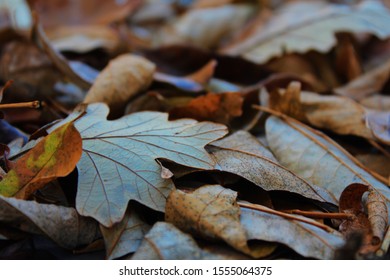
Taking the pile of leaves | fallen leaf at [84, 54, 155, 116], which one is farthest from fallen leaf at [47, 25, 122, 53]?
fallen leaf at [84, 54, 155, 116]

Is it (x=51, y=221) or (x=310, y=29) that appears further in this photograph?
(x=310, y=29)

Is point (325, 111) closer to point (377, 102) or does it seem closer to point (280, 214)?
point (377, 102)

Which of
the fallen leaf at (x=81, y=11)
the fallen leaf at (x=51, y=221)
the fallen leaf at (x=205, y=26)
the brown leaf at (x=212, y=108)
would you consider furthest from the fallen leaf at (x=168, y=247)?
the fallen leaf at (x=81, y=11)

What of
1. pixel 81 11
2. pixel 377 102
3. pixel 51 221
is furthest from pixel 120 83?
pixel 81 11

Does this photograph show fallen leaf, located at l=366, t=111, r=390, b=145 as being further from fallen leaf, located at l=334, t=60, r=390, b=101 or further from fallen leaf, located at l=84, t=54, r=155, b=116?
fallen leaf, located at l=84, t=54, r=155, b=116

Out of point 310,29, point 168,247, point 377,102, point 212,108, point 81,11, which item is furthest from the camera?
point 81,11

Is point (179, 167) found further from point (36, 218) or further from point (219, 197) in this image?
point (36, 218)

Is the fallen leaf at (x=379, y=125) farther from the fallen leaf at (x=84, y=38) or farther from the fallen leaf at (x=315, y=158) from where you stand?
the fallen leaf at (x=84, y=38)
